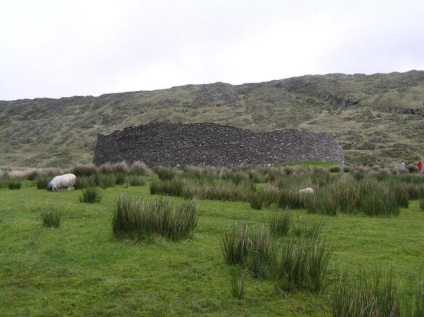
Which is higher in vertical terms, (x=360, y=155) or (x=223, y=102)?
(x=223, y=102)

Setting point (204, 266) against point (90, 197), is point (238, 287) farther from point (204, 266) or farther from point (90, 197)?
point (90, 197)

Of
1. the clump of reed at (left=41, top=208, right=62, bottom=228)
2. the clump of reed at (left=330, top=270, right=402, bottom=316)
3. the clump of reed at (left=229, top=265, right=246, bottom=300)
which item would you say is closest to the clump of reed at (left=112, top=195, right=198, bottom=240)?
the clump of reed at (left=41, top=208, right=62, bottom=228)

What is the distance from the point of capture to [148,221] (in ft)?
18.6

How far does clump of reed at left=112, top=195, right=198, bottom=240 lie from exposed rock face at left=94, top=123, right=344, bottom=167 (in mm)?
19220

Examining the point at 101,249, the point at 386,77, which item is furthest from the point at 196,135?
the point at 386,77

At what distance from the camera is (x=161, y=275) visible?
4316 mm

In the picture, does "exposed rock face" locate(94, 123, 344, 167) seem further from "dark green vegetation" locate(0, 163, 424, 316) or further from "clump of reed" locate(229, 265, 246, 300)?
"clump of reed" locate(229, 265, 246, 300)

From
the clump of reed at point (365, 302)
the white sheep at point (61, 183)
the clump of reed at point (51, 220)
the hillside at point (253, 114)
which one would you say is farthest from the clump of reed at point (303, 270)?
the hillside at point (253, 114)

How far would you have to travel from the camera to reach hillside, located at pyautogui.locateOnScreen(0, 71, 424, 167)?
45594 mm

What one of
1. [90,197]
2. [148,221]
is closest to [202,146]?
[90,197]

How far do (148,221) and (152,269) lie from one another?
1.20 m

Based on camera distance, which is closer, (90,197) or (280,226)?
(280,226)

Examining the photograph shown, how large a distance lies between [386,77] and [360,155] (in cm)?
4220

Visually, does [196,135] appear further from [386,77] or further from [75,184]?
[386,77]
